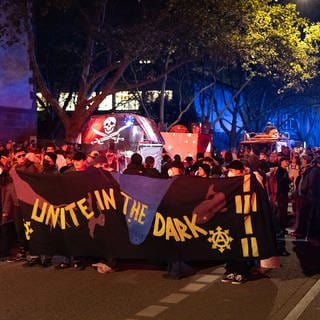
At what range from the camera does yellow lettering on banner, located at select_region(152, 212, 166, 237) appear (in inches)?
323

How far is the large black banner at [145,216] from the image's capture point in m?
7.86

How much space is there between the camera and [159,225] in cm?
823

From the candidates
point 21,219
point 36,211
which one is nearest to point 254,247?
Result: point 36,211

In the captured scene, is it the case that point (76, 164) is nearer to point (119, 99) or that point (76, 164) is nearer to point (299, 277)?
point (299, 277)

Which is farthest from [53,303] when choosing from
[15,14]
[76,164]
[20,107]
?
[20,107]

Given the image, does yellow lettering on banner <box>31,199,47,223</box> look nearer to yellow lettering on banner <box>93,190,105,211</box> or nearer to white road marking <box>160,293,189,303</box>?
yellow lettering on banner <box>93,190,105,211</box>

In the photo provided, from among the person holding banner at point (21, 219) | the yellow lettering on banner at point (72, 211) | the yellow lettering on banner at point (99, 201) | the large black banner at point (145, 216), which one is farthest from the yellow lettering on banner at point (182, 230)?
the person holding banner at point (21, 219)

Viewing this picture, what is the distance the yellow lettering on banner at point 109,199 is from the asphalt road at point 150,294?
960 millimetres

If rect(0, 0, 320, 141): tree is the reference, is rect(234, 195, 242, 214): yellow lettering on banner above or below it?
below

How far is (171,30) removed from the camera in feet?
62.8

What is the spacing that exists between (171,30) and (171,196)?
11.8 metres

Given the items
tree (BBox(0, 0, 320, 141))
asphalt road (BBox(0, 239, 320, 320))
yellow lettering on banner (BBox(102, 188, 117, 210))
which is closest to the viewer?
asphalt road (BBox(0, 239, 320, 320))

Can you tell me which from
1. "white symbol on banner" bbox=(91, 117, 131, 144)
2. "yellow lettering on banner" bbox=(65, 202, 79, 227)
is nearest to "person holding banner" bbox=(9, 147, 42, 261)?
"yellow lettering on banner" bbox=(65, 202, 79, 227)

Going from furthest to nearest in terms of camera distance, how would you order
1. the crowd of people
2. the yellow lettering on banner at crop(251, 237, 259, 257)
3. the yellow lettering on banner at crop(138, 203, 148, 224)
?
the crowd of people → the yellow lettering on banner at crop(138, 203, 148, 224) → the yellow lettering on banner at crop(251, 237, 259, 257)
